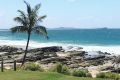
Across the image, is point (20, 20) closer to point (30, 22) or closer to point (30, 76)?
point (30, 22)

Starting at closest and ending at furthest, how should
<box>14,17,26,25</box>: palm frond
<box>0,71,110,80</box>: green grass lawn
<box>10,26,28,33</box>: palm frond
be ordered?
<box>0,71,110,80</box>: green grass lawn
<box>14,17,26,25</box>: palm frond
<box>10,26,28,33</box>: palm frond

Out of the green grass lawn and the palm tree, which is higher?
the palm tree

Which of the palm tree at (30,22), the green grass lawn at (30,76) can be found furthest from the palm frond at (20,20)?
the green grass lawn at (30,76)

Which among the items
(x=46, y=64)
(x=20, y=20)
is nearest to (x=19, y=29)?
(x=20, y=20)

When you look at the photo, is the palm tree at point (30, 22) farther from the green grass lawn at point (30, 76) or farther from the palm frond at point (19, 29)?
the green grass lawn at point (30, 76)

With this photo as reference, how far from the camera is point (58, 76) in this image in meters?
31.2

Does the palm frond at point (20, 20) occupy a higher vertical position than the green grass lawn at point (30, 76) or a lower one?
higher

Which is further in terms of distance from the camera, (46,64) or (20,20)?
(46,64)

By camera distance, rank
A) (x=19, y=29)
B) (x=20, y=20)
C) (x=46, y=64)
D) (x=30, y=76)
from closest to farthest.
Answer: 1. (x=30, y=76)
2. (x=20, y=20)
3. (x=19, y=29)
4. (x=46, y=64)

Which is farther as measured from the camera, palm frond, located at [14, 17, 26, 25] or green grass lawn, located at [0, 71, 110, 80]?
palm frond, located at [14, 17, 26, 25]

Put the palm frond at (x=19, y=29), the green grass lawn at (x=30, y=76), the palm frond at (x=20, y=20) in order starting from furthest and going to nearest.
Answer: the palm frond at (x=19, y=29) → the palm frond at (x=20, y=20) → the green grass lawn at (x=30, y=76)

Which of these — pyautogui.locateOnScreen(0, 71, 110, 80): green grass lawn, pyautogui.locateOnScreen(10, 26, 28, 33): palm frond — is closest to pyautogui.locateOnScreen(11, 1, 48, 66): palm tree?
pyautogui.locateOnScreen(10, 26, 28, 33): palm frond

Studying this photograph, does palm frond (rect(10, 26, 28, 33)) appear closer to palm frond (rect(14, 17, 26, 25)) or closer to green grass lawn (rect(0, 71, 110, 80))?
palm frond (rect(14, 17, 26, 25))

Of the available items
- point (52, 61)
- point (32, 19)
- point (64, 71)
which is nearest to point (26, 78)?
point (64, 71)
